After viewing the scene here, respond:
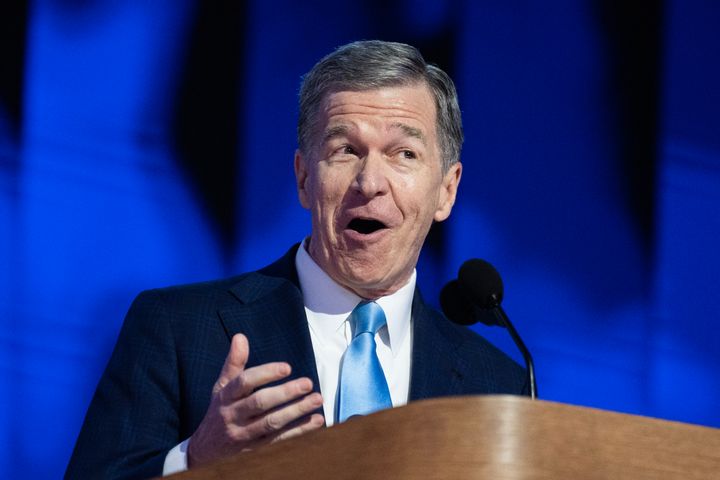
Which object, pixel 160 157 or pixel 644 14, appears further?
pixel 644 14

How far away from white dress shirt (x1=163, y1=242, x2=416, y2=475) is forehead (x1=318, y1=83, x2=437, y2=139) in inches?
11.2

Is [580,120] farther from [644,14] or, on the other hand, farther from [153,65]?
[153,65]

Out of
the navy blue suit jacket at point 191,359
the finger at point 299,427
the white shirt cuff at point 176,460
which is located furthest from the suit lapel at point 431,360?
the finger at point 299,427

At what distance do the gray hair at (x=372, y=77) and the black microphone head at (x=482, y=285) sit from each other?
18.4 inches

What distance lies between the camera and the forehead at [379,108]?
2.15 m

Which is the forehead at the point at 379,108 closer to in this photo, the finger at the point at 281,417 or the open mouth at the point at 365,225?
the open mouth at the point at 365,225

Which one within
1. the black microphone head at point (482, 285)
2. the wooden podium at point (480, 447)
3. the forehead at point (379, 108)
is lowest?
the black microphone head at point (482, 285)

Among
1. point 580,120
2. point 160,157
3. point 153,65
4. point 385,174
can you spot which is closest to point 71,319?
point 160,157

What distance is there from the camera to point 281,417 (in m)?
1.30

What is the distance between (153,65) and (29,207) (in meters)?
0.45

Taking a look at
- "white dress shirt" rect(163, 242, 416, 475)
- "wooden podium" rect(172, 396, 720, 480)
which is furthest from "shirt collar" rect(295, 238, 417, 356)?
"wooden podium" rect(172, 396, 720, 480)

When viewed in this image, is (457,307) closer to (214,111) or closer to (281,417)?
(281,417)

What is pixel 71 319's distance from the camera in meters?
2.46

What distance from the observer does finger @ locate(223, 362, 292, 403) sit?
49.4 inches
